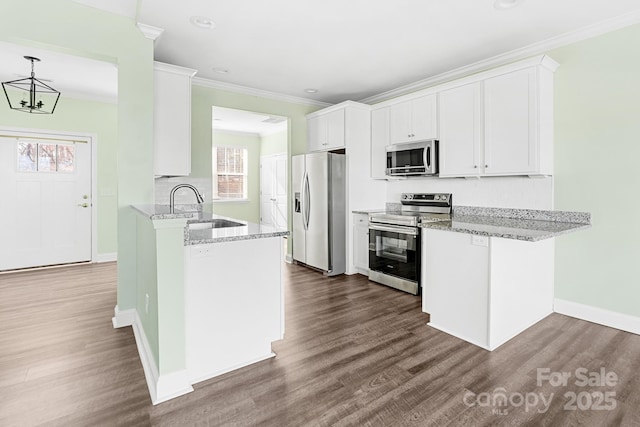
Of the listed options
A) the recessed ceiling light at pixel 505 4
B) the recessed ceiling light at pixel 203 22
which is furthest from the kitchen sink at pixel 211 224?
the recessed ceiling light at pixel 505 4

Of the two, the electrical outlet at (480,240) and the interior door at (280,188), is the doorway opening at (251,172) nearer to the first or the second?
the interior door at (280,188)

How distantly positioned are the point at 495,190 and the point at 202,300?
3208mm

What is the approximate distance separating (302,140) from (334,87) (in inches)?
40.3

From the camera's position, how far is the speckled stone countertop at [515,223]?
2.35 m

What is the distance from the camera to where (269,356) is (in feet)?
7.70

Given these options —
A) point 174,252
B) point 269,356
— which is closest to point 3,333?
point 174,252

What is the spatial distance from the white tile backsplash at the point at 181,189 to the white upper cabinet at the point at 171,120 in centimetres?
69

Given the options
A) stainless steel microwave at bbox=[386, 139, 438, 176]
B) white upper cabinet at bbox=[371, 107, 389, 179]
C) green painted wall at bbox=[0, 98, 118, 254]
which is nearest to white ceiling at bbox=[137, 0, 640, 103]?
white upper cabinet at bbox=[371, 107, 389, 179]

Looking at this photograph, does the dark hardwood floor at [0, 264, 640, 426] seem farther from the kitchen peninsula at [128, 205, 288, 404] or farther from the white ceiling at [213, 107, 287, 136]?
the white ceiling at [213, 107, 287, 136]

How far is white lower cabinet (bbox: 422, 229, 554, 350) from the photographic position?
247 centimetres

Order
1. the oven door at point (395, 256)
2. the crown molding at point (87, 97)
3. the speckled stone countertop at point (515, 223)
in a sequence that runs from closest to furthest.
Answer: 1. the speckled stone countertop at point (515, 223)
2. the oven door at point (395, 256)
3. the crown molding at point (87, 97)

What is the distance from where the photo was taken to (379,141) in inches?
180

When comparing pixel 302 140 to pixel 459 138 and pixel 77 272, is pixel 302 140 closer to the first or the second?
pixel 459 138

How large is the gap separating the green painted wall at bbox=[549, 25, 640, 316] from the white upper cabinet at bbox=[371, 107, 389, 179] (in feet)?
6.27
